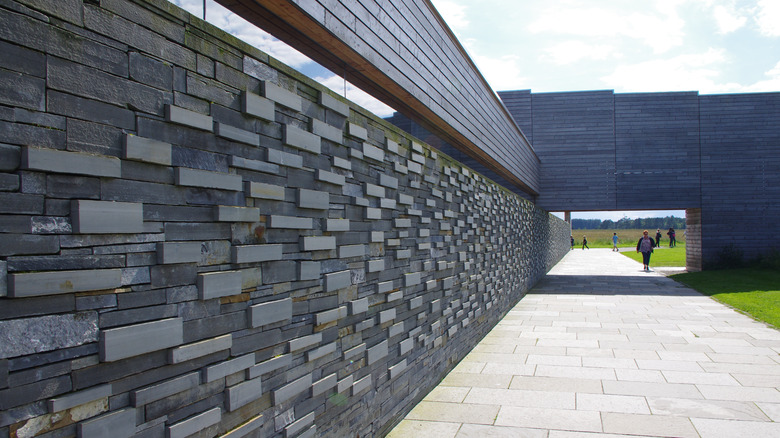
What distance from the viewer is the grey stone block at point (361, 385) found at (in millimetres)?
3023

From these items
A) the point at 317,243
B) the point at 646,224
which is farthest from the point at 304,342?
the point at 646,224

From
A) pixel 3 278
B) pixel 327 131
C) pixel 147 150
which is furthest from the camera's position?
pixel 327 131

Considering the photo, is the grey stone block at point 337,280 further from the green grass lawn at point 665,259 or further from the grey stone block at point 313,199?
the green grass lawn at point 665,259

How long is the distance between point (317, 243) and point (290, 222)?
0.88 feet

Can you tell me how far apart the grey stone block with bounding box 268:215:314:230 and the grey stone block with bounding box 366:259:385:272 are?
0.75 m

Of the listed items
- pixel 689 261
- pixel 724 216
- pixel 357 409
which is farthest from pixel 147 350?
pixel 689 261

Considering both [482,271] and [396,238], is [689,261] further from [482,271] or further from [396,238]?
[396,238]

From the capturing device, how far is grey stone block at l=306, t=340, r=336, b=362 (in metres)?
2.55

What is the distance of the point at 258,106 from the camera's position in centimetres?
217

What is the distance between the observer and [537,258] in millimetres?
13781

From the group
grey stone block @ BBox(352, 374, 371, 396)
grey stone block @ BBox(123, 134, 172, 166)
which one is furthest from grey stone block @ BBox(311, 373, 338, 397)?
grey stone block @ BBox(123, 134, 172, 166)

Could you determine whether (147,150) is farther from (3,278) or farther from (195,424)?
(195,424)

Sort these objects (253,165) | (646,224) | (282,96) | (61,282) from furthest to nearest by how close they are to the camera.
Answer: (646,224) < (282,96) < (253,165) < (61,282)

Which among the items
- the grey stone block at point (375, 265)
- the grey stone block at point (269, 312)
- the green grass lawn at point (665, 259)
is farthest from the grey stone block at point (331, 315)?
the green grass lawn at point (665, 259)
